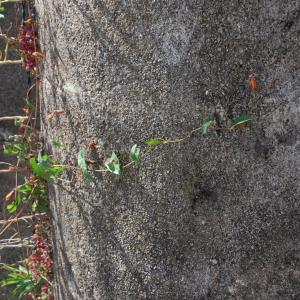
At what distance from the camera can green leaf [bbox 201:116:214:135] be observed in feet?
6.80

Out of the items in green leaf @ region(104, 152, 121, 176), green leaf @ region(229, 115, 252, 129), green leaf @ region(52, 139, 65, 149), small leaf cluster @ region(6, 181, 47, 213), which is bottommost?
small leaf cluster @ region(6, 181, 47, 213)

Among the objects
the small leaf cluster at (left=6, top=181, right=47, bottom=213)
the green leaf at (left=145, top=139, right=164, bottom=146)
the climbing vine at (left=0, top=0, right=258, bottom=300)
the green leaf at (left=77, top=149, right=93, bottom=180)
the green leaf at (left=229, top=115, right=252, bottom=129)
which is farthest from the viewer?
the small leaf cluster at (left=6, top=181, right=47, bottom=213)

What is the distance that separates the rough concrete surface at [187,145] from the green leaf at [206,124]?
3cm

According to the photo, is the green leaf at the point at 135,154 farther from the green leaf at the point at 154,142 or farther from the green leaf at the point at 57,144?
the green leaf at the point at 57,144

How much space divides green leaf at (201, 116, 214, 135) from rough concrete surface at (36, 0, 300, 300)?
1.1 inches

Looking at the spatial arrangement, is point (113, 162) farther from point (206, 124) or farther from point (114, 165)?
point (206, 124)

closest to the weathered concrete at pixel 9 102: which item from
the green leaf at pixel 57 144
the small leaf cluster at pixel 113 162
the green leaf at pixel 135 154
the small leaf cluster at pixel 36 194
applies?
the small leaf cluster at pixel 36 194

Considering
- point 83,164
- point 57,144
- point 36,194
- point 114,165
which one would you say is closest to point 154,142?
point 114,165

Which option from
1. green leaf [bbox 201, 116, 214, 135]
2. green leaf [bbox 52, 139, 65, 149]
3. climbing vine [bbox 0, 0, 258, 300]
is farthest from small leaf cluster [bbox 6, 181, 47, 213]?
green leaf [bbox 201, 116, 214, 135]

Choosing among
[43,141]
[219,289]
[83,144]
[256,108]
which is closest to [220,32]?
[256,108]

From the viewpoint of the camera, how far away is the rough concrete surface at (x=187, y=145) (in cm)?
203

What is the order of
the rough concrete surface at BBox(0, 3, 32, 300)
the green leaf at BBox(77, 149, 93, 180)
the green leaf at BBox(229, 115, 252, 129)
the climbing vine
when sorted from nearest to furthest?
the green leaf at BBox(229, 115, 252, 129), the green leaf at BBox(77, 149, 93, 180), the climbing vine, the rough concrete surface at BBox(0, 3, 32, 300)

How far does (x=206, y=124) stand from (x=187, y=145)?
0.13 metres

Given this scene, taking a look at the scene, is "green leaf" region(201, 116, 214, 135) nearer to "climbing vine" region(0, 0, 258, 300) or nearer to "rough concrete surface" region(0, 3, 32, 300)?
"climbing vine" region(0, 0, 258, 300)
